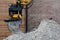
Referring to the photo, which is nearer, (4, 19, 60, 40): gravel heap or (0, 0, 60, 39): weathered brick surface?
(4, 19, 60, 40): gravel heap

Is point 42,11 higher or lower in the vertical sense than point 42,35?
lower

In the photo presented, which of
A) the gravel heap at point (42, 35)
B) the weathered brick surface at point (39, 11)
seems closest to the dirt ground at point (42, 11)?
the weathered brick surface at point (39, 11)

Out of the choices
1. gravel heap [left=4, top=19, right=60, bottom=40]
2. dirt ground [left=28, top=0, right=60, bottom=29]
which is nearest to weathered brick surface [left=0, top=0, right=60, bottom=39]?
dirt ground [left=28, top=0, right=60, bottom=29]

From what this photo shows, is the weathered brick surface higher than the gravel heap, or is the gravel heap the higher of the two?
the gravel heap

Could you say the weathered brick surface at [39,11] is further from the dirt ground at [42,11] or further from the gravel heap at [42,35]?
the gravel heap at [42,35]

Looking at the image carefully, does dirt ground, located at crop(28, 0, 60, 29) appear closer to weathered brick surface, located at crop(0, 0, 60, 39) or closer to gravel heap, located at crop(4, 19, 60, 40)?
weathered brick surface, located at crop(0, 0, 60, 39)

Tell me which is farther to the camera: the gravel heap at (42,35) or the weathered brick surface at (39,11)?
the weathered brick surface at (39,11)

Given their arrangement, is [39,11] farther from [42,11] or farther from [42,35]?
[42,35]

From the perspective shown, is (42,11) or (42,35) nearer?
(42,35)

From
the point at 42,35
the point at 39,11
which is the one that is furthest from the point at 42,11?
the point at 42,35

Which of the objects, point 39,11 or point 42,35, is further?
point 39,11

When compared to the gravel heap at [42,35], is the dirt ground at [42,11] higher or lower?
lower

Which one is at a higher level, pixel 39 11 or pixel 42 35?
pixel 42 35

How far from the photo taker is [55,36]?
2047 millimetres
